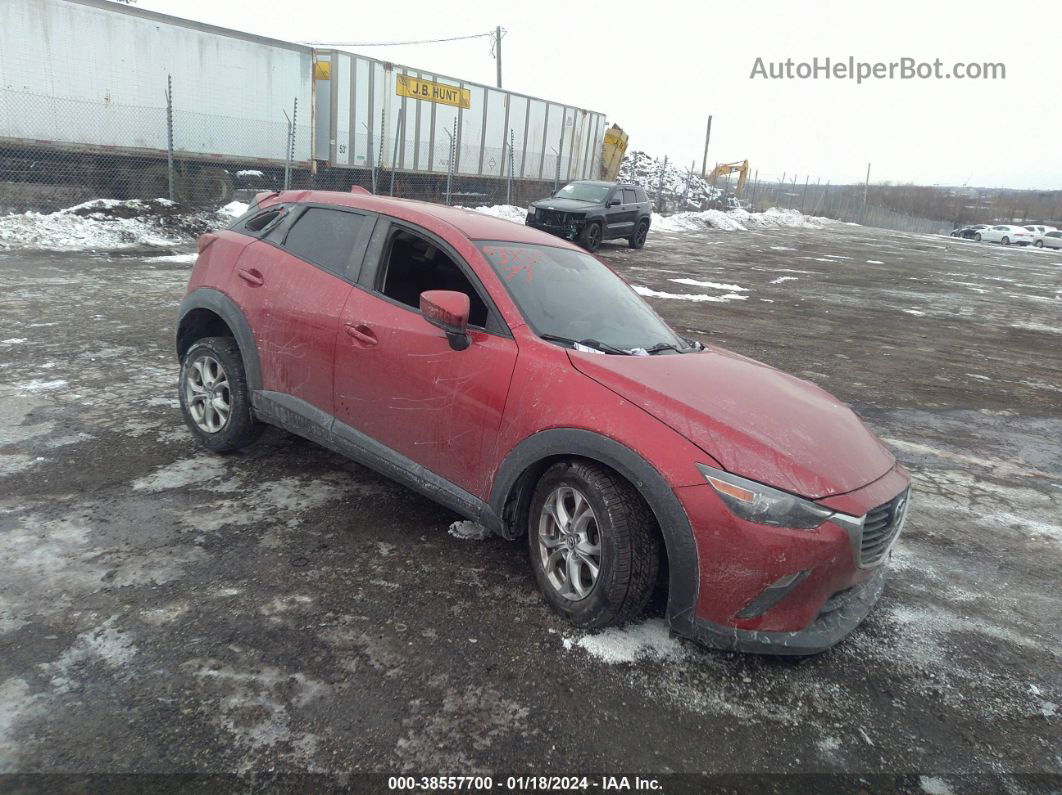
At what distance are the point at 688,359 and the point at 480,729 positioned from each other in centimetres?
191

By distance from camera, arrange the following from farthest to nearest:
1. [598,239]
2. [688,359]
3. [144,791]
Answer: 1. [598,239]
2. [688,359]
3. [144,791]

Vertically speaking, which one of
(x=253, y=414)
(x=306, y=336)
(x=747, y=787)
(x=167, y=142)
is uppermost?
(x=167, y=142)

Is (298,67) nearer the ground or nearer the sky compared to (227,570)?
nearer the sky

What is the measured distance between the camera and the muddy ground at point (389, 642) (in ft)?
7.65

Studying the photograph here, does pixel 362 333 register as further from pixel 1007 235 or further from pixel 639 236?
pixel 1007 235

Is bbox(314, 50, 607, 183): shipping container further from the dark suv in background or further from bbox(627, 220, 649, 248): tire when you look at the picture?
bbox(627, 220, 649, 248): tire

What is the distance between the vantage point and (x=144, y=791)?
204 cm

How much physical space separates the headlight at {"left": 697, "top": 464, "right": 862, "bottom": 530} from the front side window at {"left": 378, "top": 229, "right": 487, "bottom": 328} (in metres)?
1.59

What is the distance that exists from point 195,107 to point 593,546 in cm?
1485

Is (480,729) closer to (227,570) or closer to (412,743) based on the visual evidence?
(412,743)

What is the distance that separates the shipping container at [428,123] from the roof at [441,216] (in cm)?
1395

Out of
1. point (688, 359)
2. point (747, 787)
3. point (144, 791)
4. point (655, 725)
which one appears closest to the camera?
point (144, 791)

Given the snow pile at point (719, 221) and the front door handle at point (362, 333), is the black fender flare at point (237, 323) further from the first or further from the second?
the snow pile at point (719, 221)

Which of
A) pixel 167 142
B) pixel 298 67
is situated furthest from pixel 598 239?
pixel 167 142
